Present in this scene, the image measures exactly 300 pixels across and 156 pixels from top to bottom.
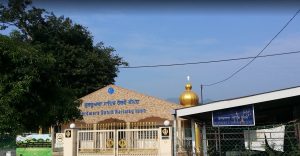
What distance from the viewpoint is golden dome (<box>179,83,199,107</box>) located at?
95.2 ft

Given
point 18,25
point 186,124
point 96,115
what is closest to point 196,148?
point 186,124

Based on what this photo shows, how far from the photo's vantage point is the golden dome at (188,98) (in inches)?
1143

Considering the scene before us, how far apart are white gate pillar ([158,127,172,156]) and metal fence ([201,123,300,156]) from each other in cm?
177

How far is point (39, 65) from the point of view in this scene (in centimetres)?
1214

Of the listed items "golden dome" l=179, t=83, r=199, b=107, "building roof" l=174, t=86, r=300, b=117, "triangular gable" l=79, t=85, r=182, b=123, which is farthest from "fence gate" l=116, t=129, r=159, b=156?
"golden dome" l=179, t=83, r=199, b=107

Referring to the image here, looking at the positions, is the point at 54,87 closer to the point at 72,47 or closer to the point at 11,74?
the point at 11,74

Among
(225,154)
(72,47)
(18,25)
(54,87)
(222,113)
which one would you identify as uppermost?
(18,25)

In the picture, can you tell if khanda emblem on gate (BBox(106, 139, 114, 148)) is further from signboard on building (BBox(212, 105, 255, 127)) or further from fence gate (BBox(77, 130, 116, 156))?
signboard on building (BBox(212, 105, 255, 127))

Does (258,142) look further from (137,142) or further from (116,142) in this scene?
(116,142)

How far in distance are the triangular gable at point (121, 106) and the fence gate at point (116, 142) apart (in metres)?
10.2

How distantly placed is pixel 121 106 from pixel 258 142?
16536 millimetres

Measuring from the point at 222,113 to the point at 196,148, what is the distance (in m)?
1.46

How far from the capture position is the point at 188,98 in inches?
1151

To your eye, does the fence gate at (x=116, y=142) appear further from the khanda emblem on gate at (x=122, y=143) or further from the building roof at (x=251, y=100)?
the building roof at (x=251, y=100)
